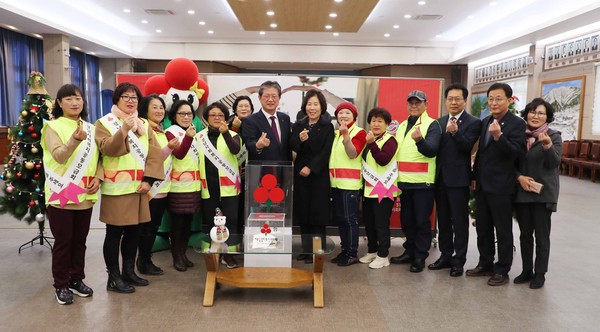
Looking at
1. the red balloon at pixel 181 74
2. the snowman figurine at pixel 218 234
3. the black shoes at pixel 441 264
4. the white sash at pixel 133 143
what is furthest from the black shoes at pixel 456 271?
the red balloon at pixel 181 74

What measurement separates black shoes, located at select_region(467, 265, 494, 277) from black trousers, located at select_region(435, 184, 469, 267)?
9 cm

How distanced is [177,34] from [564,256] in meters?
12.3

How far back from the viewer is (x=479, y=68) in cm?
1429

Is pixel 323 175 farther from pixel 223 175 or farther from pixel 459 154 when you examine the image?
pixel 459 154

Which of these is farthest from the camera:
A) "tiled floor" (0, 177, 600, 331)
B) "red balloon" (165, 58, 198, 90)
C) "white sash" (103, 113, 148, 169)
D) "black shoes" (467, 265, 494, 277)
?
"red balloon" (165, 58, 198, 90)

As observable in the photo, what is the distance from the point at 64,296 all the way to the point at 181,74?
6.67ft

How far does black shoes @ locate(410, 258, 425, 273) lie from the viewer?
3457mm

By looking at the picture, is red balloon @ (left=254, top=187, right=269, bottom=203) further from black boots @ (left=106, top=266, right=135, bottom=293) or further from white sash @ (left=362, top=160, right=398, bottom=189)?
black boots @ (left=106, top=266, right=135, bottom=293)

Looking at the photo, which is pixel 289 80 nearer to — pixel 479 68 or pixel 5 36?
pixel 5 36

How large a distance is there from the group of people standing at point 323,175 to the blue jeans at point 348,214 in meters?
0.01

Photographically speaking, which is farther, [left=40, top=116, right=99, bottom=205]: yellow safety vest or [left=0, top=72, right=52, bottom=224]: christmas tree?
[left=0, top=72, right=52, bottom=224]: christmas tree

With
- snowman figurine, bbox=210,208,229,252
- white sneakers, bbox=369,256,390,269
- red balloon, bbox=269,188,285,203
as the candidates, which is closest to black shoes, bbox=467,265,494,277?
white sneakers, bbox=369,256,390,269

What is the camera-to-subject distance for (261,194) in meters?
3.04

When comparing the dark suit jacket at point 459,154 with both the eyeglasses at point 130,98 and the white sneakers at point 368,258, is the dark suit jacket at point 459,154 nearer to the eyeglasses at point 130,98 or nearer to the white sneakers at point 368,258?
the white sneakers at point 368,258
